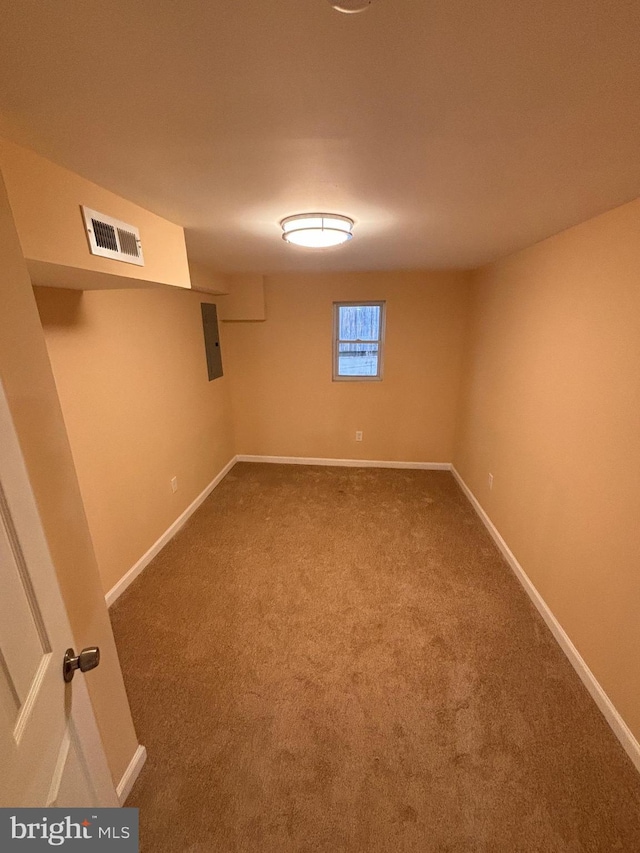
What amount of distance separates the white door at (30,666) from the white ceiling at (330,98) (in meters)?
0.66

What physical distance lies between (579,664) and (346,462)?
2766 millimetres

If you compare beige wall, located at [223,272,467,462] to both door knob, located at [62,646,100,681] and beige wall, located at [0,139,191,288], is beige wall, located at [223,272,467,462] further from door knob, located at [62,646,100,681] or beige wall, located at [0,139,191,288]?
door knob, located at [62,646,100,681]

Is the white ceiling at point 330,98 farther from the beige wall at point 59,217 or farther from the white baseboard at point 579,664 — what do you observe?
the white baseboard at point 579,664

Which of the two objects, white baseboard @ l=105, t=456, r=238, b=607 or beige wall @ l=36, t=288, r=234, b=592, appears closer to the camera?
beige wall @ l=36, t=288, r=234, b=592

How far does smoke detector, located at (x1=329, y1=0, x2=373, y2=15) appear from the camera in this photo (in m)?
0.51

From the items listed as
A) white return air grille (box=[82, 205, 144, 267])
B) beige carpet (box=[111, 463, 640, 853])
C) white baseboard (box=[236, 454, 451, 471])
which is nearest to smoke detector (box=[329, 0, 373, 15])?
white return air grille (box=[82, 205, 144, 267])

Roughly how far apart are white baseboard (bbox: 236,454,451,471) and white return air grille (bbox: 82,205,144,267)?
9.97 feet

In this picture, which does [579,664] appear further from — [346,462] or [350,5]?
[346,462]

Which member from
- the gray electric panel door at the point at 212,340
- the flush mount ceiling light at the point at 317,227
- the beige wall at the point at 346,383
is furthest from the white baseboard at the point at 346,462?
the flush mount ceiling light at the point at 317,227

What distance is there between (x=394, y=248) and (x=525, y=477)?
1.79 metres

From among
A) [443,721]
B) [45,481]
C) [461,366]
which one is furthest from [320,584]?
[461,366]

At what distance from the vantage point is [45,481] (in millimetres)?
894

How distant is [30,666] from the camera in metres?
0.66

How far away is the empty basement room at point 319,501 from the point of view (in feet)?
2.12
